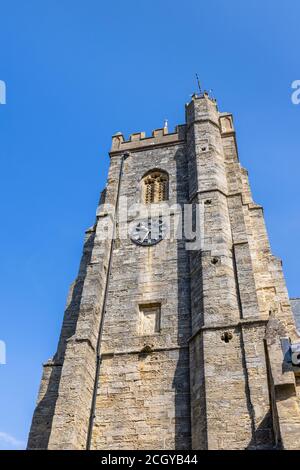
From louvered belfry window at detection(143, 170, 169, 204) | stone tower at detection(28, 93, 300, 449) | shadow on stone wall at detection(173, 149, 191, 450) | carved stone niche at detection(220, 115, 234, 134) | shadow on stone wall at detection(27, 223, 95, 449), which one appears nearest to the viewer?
stone tower at detection(28, 93, 300, 449)

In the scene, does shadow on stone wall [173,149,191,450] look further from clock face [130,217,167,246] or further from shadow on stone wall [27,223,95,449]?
shadow on stone wall [27,223,95,449]

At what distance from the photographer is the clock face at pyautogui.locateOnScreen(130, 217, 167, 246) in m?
16.5

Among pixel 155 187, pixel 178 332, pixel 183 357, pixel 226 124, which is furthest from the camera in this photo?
pixel 226 124

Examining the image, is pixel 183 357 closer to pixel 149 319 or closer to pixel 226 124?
pixel 149 319

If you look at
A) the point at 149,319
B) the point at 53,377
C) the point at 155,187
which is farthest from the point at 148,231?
the point at 53,377

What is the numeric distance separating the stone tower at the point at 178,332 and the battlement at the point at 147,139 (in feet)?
5.82

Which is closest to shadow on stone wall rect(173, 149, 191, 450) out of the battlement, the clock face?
the clock face

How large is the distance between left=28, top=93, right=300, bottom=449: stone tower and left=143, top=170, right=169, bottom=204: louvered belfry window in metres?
0.05

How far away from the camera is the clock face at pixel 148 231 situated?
54.1 ft

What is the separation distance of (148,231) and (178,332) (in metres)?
4.33

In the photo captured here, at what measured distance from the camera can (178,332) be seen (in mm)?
13680

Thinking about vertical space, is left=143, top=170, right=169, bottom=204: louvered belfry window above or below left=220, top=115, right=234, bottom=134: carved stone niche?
below

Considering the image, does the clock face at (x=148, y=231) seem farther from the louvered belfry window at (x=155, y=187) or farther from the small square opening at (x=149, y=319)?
the small square opening at (x=149, y=319)

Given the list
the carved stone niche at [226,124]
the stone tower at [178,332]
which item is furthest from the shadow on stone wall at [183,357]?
the carved stone niche at [226,124]
